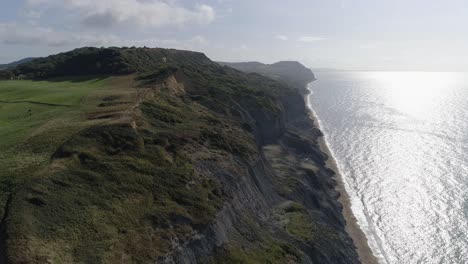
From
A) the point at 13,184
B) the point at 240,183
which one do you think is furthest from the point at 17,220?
the point at 240,183

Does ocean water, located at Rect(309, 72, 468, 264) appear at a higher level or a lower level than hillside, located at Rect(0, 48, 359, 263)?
lower

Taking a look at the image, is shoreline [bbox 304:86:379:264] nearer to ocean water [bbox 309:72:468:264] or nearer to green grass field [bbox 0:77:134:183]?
ocean water [bbox 309:72:468:264]

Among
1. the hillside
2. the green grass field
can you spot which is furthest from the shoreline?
the green grass field

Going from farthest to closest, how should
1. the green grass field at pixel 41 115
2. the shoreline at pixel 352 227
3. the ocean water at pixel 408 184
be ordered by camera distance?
the ocean water at pixel 408 184 → the shoreline at pixel 352 227 → the green grass field at pixel 41 115

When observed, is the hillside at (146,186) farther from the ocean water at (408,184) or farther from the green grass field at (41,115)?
the ocean water at (408,184)

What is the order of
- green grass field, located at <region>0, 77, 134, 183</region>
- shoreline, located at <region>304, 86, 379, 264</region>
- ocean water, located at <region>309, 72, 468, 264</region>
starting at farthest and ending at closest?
1. ocean water, located at <region>309, 72, 468, 264</region>
2. shoreline, located at <region>304, 86, 379, 264</region>
3. green grass field, located at <region>0, 77, 134, 183</region>

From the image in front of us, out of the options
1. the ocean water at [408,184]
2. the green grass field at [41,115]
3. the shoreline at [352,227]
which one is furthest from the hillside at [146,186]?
the ocean water at [408,184]

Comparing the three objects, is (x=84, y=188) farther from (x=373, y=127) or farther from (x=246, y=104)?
(x=373, y=127)

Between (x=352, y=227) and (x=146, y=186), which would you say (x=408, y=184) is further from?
(x=146, y=186)

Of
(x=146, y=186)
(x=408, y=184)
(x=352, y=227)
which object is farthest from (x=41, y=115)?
(x=408, y=184)
